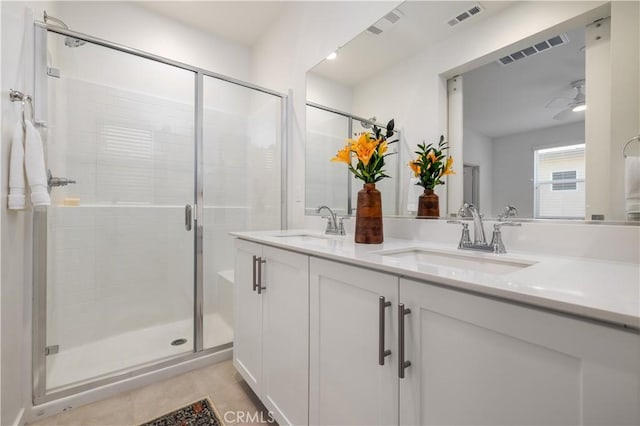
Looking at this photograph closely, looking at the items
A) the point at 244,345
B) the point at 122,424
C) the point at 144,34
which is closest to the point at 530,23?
the point at 244,345

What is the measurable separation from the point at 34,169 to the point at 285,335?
1.33 meters

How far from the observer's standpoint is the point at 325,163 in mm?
1916

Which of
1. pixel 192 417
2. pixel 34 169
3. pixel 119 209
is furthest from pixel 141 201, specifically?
pixel 192 417

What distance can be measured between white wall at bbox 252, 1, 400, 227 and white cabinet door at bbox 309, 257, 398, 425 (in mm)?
1174

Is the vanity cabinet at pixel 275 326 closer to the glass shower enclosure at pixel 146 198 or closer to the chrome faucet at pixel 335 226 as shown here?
the chrome faucet at pixel 335 226

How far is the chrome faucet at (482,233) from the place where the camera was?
3.13 feet

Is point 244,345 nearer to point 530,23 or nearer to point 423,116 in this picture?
point 423,116

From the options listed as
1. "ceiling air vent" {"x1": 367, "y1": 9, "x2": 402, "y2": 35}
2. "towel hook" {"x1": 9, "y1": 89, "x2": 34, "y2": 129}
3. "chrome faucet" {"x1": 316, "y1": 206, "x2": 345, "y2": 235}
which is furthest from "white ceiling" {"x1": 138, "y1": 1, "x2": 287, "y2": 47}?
"chrome faucet" {"x1": 316, "y1": 206, "x2": 345, "y2": 235}

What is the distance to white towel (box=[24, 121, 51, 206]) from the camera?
1.22 m

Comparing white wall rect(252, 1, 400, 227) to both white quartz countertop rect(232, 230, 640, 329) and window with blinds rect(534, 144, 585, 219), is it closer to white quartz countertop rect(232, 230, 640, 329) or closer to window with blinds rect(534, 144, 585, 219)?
window with blinds rect(534, 144, 585, 219)

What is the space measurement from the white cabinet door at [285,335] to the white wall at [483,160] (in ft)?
2.42

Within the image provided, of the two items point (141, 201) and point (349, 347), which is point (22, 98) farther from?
point (349, 347)

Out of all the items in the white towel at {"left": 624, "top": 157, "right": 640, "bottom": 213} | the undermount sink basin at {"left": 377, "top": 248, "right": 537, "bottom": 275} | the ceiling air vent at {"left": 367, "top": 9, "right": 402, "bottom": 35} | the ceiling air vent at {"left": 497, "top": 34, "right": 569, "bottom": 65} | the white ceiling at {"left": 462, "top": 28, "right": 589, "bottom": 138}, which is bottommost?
the undermount sink basin at {"left": 377, "top": 248, "right": 537, "bottom": 275}

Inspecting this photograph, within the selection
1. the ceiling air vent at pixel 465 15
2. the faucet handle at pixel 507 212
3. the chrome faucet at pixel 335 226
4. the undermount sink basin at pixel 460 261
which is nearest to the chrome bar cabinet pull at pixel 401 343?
Result: the undermount sink basin at pixel 460 261
